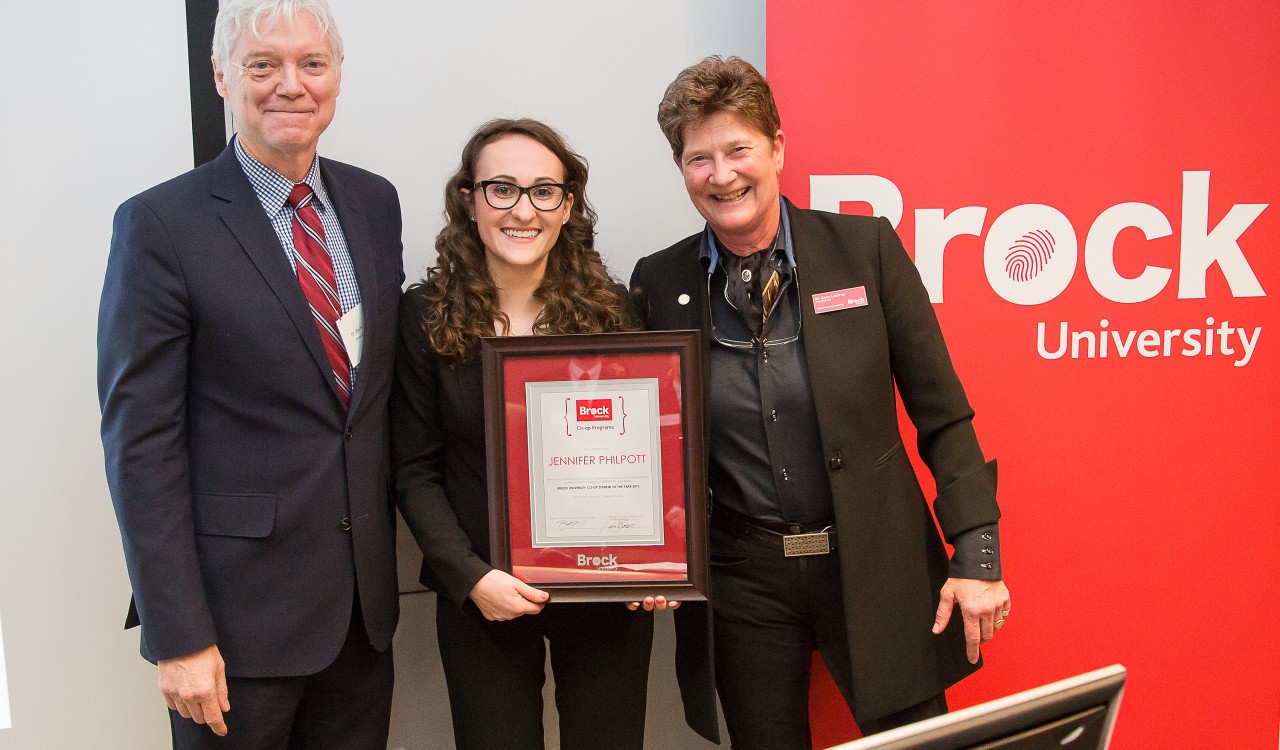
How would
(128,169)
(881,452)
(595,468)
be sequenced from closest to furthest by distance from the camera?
(595,468) → (881,452) → (128,169)

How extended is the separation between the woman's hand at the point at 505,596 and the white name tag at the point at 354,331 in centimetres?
55

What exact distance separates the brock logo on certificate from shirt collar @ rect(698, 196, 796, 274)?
0.44m

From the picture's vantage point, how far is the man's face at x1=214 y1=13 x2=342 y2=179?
1.67 m

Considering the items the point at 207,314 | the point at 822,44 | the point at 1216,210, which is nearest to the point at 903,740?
the point at 207,314

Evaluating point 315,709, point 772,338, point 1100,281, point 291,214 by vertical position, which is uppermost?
point 291,214

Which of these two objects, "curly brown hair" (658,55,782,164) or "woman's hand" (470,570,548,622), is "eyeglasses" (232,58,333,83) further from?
"woman's hand" (470,570,548,622)

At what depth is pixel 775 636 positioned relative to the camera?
1.92 m

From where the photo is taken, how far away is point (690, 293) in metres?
1.96

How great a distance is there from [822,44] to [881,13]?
0.59 feet

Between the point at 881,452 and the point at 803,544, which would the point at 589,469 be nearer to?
the point at 803,544

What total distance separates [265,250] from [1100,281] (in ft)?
7.06

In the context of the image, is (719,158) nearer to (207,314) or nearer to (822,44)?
(822,44)

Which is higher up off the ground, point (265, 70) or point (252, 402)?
point (265, 70)

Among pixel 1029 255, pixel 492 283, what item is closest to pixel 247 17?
pixel 492 283
